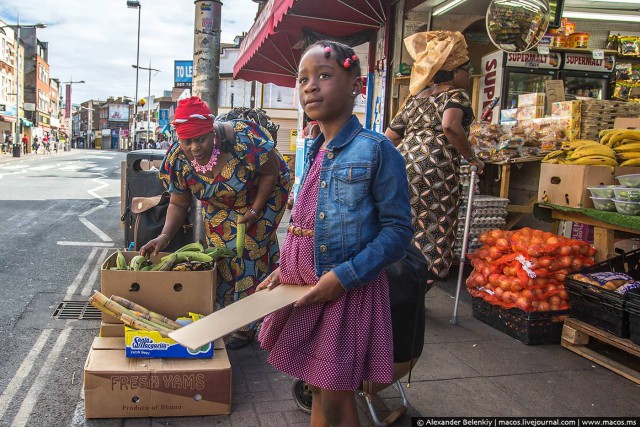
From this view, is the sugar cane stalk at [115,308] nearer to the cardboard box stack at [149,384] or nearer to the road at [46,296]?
the cardboard box stack at [149,384]

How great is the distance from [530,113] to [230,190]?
483 cm

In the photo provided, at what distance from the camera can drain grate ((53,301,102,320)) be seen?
4.81m

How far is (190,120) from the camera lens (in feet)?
11.4

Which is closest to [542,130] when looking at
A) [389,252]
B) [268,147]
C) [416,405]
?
[268,147]

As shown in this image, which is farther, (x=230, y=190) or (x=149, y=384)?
(x=230, y=190)

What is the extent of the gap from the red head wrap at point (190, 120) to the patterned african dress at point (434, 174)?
1.55 m

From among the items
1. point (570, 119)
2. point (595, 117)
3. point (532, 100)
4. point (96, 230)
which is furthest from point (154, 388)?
point (96, 230)

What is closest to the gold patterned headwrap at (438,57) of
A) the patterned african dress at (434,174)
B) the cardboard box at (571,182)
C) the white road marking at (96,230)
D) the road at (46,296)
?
the patterned african dress at (434,174)

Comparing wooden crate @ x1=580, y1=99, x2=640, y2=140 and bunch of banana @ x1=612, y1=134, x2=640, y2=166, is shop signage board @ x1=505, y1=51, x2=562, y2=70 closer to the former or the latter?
wooden crate @ x1=580, y1=99, x2=640, y2=140

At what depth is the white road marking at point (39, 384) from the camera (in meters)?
2.97

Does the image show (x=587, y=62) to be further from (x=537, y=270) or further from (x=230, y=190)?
(x=230, y=190)

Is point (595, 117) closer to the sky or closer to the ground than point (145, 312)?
closer to the sky

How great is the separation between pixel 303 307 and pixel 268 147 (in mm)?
2102

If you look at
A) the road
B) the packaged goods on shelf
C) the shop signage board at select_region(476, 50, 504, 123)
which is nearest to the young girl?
the road
